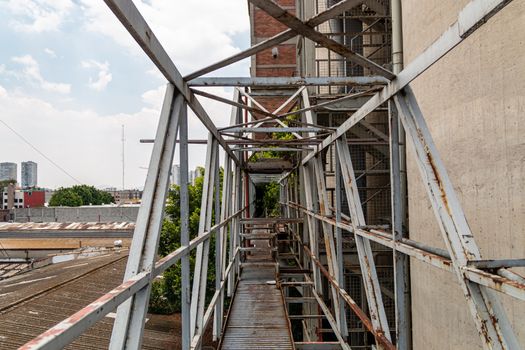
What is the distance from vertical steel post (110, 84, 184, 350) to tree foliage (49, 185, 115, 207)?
82.0 metres

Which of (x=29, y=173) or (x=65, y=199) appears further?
(x=29, y=173)

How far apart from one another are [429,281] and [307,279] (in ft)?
13.6

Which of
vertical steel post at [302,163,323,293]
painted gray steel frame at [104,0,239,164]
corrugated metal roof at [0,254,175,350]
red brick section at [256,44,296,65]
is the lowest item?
corrugated metal roof at [0,254,175,350]

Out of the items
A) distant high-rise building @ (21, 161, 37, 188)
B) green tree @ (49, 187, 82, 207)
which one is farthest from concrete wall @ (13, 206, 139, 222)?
distant high-rise building @ (21, 161, 37, 188)

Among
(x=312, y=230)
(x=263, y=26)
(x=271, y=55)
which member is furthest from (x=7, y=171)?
(x=312, y=230)

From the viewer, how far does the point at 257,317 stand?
6371 millimetres

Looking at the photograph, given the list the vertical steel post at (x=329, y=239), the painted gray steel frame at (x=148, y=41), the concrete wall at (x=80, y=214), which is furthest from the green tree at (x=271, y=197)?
the concrete wall at (x=80, y=214)

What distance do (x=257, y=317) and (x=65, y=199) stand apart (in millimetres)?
80341

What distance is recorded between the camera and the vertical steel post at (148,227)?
211cm

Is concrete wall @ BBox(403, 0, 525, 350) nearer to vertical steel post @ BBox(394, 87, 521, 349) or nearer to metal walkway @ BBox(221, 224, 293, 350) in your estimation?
vertical steel post @ BBox(394, 87, 521, 349)

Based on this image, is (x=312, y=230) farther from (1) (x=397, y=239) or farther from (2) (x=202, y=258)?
(1) (x=397, y=239)

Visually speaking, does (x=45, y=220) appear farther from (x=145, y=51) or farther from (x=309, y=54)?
(x=145, y=51)

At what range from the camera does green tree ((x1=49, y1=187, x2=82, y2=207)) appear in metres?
74.4

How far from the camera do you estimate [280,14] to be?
2316 mm
